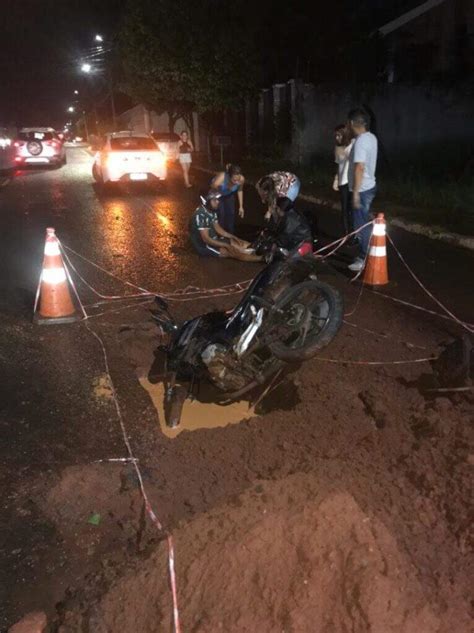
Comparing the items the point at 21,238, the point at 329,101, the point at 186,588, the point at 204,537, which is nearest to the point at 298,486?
the point at 204,537

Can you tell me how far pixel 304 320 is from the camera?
4.19 metres

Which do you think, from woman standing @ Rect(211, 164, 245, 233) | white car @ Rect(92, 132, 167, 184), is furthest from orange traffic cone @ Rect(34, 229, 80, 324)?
white car @ Rect(92, 132, 167, 184)

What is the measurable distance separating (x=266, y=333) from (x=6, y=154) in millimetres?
23027

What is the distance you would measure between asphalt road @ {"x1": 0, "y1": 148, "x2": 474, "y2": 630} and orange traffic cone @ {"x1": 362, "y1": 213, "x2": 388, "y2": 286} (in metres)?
0.20

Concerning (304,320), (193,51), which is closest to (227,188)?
(304,320)

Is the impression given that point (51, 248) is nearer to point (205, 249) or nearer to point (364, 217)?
point (205, 249)

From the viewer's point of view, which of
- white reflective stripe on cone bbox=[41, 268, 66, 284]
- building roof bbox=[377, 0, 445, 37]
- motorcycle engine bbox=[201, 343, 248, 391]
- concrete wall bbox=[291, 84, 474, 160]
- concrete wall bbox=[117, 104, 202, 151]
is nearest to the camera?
motorcycle engine bbox=[201, 343, 248, 391]

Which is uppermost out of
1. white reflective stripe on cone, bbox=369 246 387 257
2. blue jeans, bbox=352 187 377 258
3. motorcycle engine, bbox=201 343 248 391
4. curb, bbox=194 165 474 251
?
blue jeans, bbox=352 187 377 258

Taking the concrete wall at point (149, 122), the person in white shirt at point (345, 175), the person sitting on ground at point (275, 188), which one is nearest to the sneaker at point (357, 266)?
the person in white shirt at point (345, 175)

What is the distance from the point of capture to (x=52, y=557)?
2889mm

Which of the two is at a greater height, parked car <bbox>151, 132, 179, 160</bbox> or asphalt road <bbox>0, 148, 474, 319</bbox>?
parked car <bbox>151, 132, 179, 160</bbox>

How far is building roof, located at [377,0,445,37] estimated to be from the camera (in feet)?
82.0

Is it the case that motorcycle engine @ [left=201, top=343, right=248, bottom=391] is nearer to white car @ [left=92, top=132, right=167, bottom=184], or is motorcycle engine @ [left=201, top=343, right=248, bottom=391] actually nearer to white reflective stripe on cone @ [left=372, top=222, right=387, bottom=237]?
white reflective stripe on cone @ [left=372, top=222, right=387, bottom=237]

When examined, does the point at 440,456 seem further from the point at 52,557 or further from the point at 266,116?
the point at 266,116
